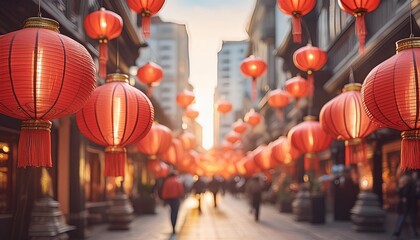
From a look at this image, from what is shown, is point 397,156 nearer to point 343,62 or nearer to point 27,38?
point 343,62

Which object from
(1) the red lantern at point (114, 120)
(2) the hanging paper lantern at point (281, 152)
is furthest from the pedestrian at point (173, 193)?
(1) the red lantern at point (114, 120)

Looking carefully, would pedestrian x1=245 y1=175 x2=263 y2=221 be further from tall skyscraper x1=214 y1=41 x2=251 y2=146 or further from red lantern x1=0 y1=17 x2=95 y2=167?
tall skyscraper x1=214 y1=41 x2=251 y2=146

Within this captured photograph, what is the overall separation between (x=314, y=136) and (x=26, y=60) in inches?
333

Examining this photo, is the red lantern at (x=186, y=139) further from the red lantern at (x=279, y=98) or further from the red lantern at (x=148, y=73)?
the red lantern at (x=148, y=73)

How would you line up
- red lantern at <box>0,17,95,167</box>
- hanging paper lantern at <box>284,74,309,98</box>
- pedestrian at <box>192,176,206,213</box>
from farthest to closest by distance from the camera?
pedestrian at <box>192,176,206,213</box>, hanging paper lantern at <box>284,74,309,98</box>, red lantern at <box>0,17,95,167</box>

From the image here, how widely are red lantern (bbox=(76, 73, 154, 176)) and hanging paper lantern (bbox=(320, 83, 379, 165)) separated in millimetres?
3146

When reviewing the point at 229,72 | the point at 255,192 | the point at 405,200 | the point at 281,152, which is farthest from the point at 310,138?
the point at 229,72

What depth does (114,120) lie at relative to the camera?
7.72m

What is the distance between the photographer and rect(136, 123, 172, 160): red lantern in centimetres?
1238

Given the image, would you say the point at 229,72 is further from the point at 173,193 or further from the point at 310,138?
the point at 310,138

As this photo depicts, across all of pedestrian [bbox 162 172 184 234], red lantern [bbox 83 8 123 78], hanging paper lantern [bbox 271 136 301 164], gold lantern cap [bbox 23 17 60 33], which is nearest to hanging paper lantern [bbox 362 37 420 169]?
gold lantern cap [bbox 23 17 60 33]

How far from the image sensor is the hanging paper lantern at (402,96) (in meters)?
6.43

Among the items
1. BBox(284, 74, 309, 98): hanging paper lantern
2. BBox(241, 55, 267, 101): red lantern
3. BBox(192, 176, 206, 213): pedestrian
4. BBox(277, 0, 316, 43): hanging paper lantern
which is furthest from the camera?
BBox(192, 176, 206, 213): pedestrian

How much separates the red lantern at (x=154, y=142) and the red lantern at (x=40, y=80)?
6030 millimetres
